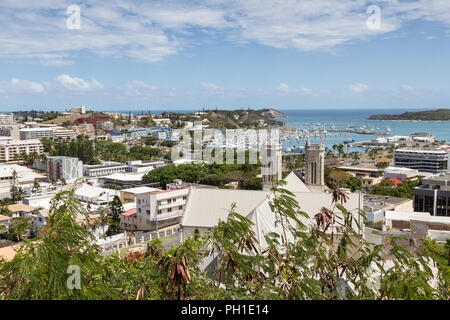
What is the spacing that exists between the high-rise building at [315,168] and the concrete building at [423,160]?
2877 centimetres

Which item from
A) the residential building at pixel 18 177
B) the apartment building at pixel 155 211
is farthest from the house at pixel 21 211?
the residential building at pixel 18 177

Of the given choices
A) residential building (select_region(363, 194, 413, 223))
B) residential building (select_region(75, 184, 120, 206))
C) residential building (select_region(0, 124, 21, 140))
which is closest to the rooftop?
residential building (select_region(75, 184, 120, 206))

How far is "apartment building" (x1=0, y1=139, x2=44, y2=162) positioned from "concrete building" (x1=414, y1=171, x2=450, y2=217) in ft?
146

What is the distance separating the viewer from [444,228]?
1350 cm

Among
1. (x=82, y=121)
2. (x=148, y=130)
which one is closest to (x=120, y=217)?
(x=148, y=130)

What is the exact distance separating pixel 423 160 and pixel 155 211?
3137 centimetres

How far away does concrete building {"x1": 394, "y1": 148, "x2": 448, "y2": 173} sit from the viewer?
38.8 metres

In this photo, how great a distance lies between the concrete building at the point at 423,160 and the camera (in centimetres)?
3878

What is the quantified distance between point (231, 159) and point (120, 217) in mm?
18197

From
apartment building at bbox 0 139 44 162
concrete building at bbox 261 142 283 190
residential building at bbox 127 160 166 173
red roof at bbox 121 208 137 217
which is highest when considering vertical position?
concrete building at bbox 261 142 283 190

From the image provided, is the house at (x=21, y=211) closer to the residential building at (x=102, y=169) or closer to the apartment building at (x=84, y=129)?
the residential building at (x=102, y=169)

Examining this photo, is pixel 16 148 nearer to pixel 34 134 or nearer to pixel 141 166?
pixel 34 134

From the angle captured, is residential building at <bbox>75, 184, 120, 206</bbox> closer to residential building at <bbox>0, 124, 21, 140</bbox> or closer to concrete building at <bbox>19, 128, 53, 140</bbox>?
concrete building at <bbox>19, 128, 53, 140</bbox>
